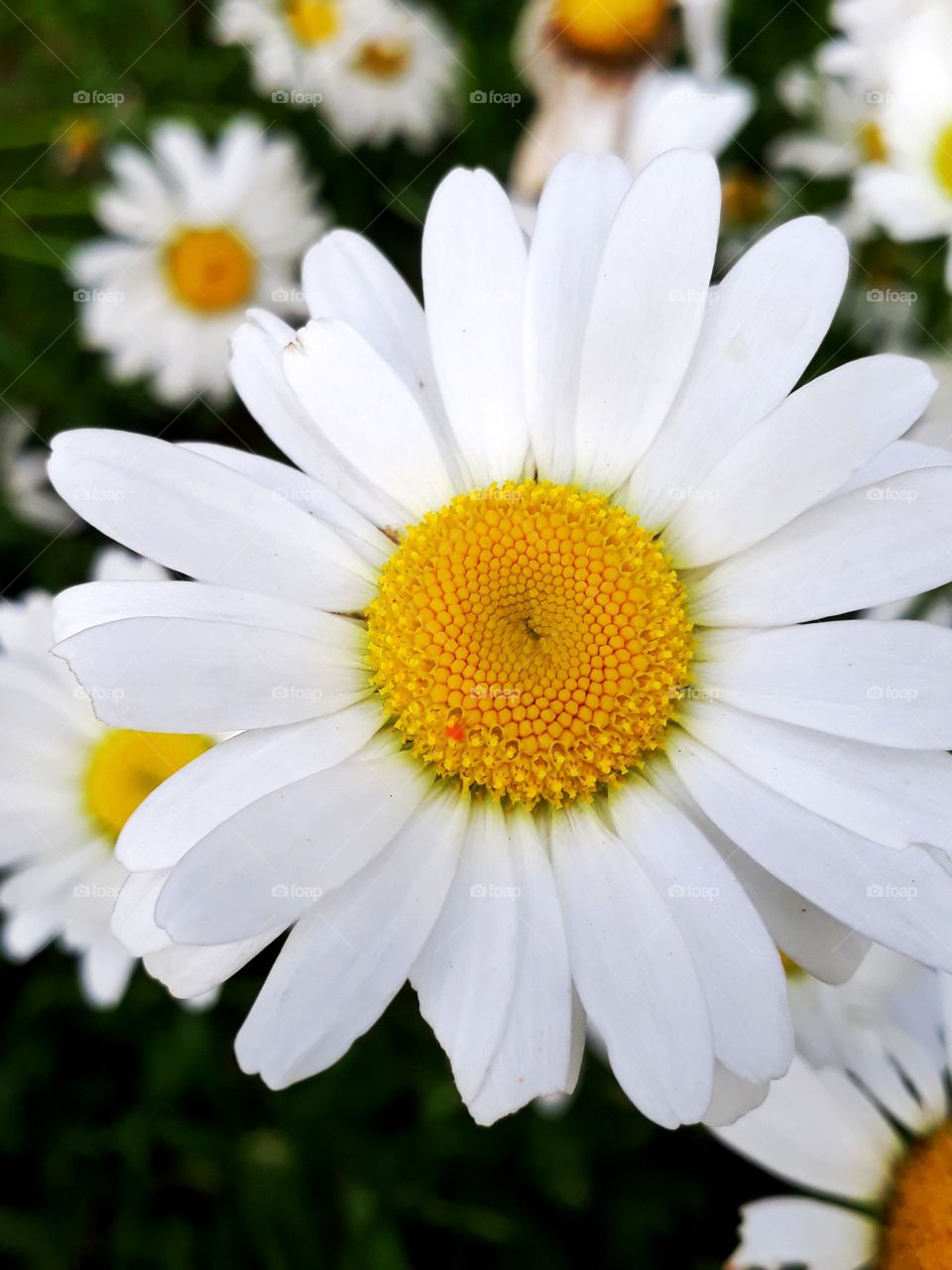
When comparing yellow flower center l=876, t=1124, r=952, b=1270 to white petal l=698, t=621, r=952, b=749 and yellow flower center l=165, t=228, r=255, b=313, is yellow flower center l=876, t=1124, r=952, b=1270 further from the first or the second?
yellow flower center l=165, t=228, r=255, b=313

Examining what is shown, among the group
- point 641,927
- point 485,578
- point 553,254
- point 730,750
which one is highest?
point 553,254

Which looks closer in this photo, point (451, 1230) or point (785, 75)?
point (451, 1230)

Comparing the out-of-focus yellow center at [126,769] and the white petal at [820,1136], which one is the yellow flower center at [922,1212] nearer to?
the white petal at [820,1136]

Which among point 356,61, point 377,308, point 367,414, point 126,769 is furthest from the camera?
point 356,61

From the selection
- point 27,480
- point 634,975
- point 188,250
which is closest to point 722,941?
point 634,975

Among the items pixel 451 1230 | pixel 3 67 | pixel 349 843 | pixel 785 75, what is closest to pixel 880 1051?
pixel 349 843

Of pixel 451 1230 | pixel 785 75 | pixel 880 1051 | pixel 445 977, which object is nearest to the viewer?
pixel 445 977

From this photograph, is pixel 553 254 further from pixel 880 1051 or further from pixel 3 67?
pixel 3 67

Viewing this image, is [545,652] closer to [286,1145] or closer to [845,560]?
[845,560]
